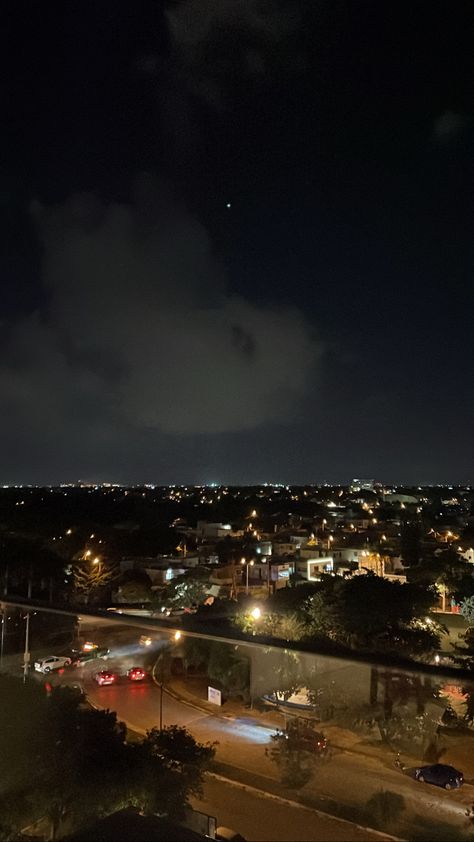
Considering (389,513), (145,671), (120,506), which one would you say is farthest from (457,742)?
(120,506)

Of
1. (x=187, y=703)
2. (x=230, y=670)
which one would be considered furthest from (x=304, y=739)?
(x=187, y=703)

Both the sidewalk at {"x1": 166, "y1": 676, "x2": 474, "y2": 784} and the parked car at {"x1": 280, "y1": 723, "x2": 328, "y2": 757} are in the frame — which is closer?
the parked car at {"x1": 280, "y1": 723, "x2": 328, "y2": 757}

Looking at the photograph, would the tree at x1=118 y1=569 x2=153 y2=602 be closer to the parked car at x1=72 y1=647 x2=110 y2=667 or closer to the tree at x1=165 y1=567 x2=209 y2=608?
the tree at x1=165 y1=567 x2=209 y2=608

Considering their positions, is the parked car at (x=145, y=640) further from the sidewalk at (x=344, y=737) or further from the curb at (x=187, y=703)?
the sidewalk at (x=344, y=737)

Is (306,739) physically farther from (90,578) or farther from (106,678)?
(90,578)

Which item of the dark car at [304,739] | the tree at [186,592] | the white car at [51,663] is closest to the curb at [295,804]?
the dark car at [304,739]

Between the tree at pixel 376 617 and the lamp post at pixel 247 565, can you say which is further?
the lamp post at pixel 247 565

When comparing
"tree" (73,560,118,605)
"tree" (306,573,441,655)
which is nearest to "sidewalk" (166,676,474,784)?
"tree" (306,573,441,655)
